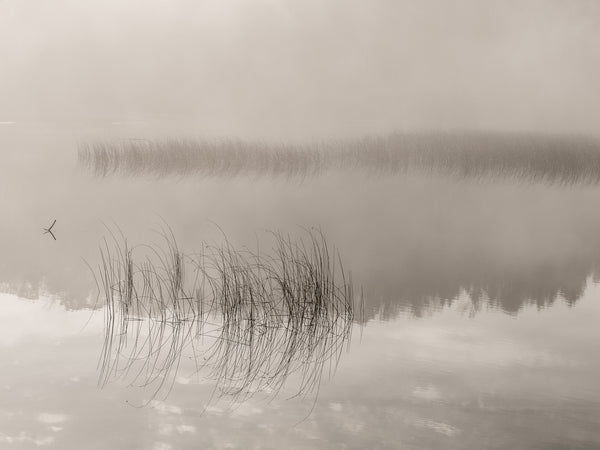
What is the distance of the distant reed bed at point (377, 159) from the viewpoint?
22.2 m

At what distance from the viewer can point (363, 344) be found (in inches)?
251

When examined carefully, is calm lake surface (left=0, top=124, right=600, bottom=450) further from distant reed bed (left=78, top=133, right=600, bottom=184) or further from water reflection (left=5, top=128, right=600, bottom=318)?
distant reed bed (left=78, top=133, right=600, bottom=184)

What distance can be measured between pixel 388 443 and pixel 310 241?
23.8 ft

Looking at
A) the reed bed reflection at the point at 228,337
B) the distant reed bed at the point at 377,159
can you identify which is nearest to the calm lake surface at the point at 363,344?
the reed bed reflection at the point at 228,337

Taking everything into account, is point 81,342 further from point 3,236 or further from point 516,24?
point 516,24

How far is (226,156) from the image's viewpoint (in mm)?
24266

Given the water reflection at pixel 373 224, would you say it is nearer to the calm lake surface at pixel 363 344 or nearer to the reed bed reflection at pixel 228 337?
the calm lake surface at pixel 363 344

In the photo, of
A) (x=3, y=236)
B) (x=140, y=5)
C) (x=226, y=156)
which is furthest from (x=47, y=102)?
(x=3, y=236)

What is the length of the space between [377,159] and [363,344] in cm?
1959

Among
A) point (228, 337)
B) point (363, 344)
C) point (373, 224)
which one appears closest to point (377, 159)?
point (373, 224)

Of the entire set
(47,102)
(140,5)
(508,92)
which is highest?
(140,5)

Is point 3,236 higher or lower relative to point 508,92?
lower

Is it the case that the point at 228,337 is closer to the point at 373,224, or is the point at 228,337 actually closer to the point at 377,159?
the point at 373,224

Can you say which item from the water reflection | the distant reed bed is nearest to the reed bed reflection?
the water reflection
